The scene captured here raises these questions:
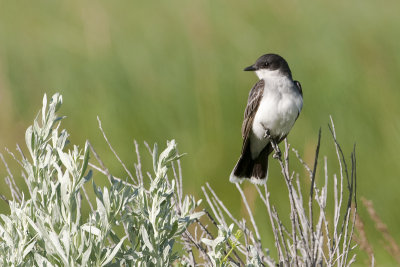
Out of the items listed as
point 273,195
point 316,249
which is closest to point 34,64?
point 273,195

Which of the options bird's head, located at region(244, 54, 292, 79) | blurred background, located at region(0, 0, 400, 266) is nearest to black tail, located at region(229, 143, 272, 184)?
bird's head, located at region(244, 54, 292, 79)

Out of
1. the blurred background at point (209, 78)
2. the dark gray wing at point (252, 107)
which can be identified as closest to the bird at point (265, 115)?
the dark gray wing at point (252, 107)

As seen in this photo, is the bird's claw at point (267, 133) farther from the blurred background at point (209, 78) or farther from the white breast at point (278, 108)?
the blurred background at point (209, 78)

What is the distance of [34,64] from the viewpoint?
8.88m

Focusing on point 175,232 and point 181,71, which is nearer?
point 175,232

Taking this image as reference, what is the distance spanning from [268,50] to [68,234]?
6.51 meters

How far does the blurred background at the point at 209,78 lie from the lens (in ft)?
22.7

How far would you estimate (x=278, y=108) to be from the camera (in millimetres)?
5023

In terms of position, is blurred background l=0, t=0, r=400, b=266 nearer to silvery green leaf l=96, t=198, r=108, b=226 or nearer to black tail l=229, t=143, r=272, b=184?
black tail l=229, t=143, r=272, b=184

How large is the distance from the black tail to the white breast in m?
0.18

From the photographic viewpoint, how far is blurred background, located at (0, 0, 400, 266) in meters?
6.93

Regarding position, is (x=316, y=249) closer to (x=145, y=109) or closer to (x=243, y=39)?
(x=145, y=109)

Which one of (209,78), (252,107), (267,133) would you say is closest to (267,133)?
(267,133)

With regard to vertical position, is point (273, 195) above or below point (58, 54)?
below
